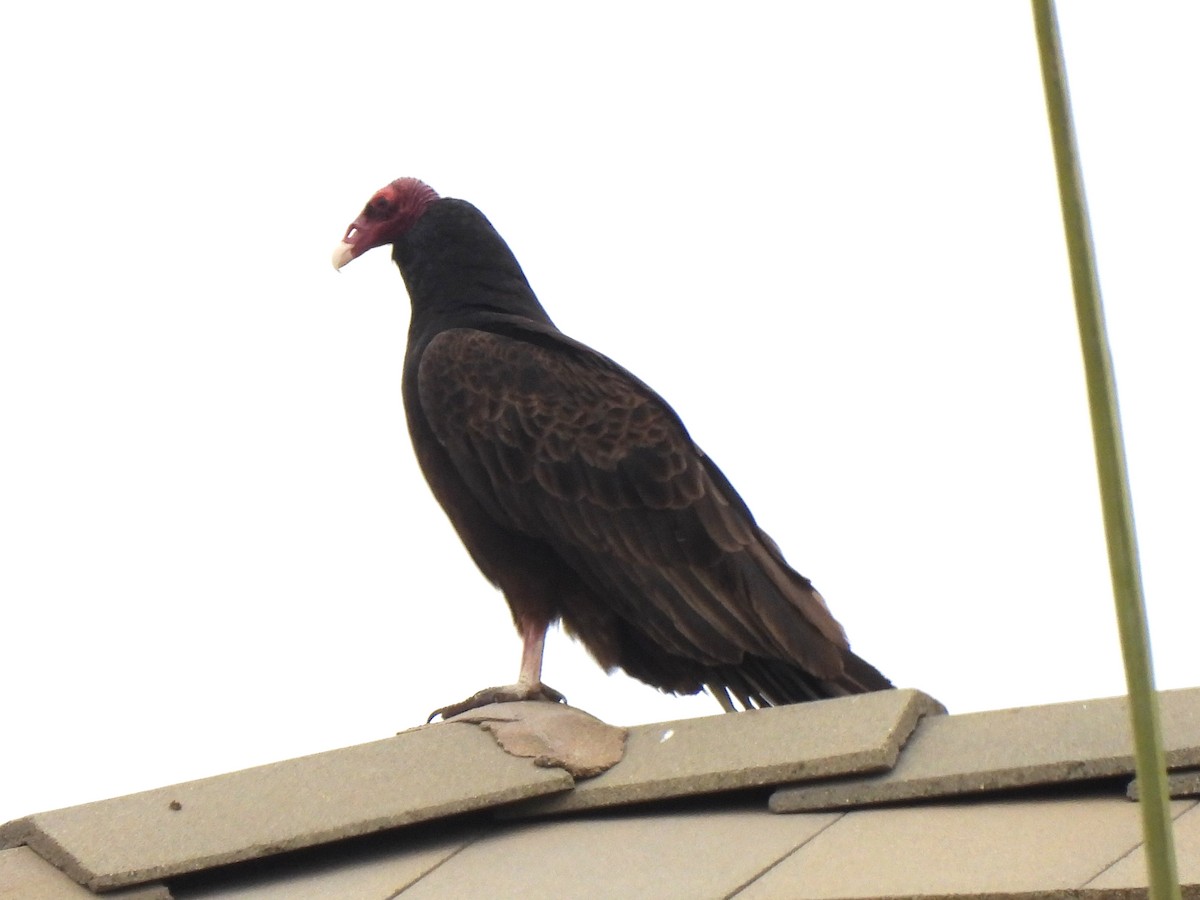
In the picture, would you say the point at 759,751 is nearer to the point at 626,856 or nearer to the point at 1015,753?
the point at 626,856

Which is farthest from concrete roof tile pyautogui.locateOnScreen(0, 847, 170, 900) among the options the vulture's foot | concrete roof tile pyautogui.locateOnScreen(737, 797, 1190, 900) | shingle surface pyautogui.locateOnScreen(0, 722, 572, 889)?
the vulture's foot

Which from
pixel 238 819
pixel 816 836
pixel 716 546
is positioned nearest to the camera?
pixel 816 836

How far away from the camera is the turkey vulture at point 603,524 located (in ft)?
12.2

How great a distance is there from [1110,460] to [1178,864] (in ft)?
4.10

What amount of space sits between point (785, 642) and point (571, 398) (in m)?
0.95

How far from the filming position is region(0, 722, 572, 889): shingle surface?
221 cm

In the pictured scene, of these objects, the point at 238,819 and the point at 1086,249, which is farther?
the point at 238,819

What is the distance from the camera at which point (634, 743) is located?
2.60 meters

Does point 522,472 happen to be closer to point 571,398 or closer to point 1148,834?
point 571,398

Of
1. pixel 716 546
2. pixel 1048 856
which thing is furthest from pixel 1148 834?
pixel 716 546

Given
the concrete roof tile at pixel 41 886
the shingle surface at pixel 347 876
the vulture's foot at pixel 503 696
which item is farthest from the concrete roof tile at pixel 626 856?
the vulture's foot at pixel 503 696

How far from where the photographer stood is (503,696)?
Result: 3.65m

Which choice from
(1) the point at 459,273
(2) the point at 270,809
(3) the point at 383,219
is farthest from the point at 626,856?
(3) the point at 383,219

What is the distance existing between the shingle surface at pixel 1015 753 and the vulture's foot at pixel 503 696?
4.07 ft
